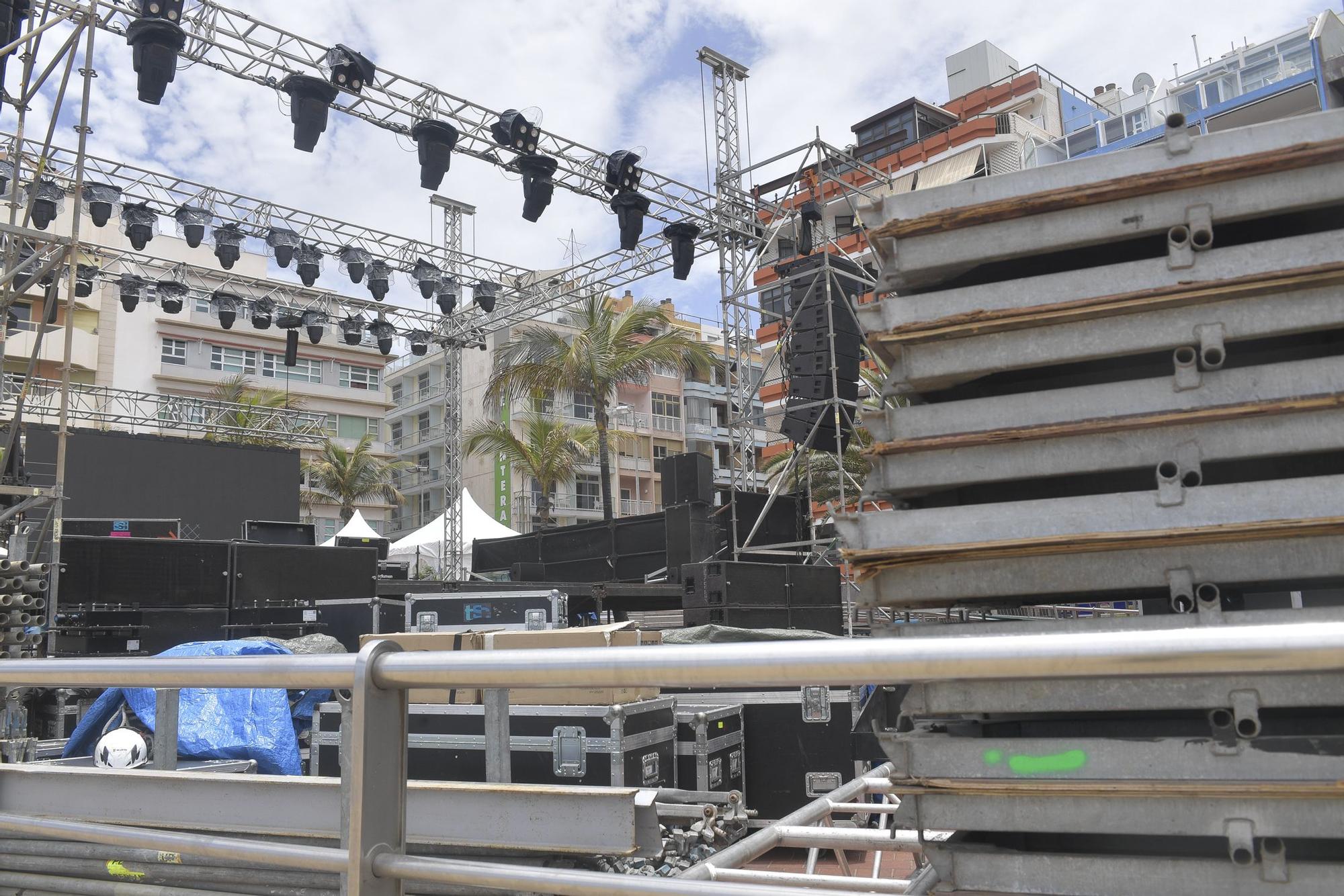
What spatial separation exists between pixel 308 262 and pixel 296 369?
112ft

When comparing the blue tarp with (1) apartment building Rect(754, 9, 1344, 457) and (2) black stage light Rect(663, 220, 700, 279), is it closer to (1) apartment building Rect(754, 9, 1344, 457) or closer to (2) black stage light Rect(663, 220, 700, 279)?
(2) black stage light Rect(663, 220, 700, 279)

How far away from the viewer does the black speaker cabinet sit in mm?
14500

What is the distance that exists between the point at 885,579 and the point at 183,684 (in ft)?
4.12

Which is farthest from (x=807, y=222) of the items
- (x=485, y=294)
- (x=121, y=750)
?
(x=121, y=750)

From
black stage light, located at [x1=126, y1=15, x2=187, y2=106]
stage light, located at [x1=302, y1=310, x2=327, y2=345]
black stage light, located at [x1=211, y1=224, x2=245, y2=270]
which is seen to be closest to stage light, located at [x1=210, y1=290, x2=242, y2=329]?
stage light, located at [x1=302, y1=310, x2=327, y2=345]

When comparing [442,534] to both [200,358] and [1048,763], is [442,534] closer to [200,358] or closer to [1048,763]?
[1048,763]

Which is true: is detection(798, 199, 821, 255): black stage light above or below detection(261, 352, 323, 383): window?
below

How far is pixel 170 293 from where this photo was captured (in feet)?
69.4

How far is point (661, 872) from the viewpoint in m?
4.09

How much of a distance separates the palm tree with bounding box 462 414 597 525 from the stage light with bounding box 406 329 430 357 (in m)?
9.76

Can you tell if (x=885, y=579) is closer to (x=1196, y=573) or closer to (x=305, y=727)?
(x=1196, y=573)

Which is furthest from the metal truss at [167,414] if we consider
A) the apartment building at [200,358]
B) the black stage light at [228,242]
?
the apartment building at [200,358]

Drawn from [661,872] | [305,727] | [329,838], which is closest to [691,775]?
[661,872]

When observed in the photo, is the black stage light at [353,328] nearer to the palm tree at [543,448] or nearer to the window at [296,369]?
the palm tree at [543,448]
